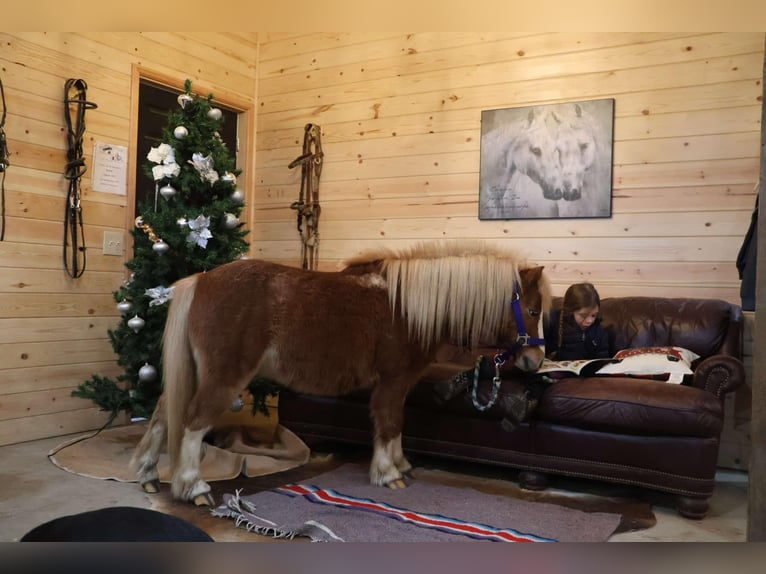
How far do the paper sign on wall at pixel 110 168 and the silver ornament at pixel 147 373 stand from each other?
1.23 meters

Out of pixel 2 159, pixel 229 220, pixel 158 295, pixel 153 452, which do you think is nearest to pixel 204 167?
pixel 229 220

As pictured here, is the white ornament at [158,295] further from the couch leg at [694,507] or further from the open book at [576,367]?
the couch leg at [694,507]

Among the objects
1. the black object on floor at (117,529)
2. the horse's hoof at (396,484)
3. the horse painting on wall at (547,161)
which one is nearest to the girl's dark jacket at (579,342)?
the horse painting on wall at (547,161)

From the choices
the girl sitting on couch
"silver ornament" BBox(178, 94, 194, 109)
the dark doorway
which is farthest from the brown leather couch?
the dark doorway

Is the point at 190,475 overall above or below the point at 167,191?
below

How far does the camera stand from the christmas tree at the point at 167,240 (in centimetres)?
314

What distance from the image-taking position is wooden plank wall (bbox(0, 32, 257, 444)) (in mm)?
3209

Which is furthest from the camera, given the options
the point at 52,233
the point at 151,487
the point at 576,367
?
the point at 52,233

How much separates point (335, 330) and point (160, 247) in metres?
1.17

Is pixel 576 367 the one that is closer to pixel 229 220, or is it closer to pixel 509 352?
pixel 509 352

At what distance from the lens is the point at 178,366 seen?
2.39m
